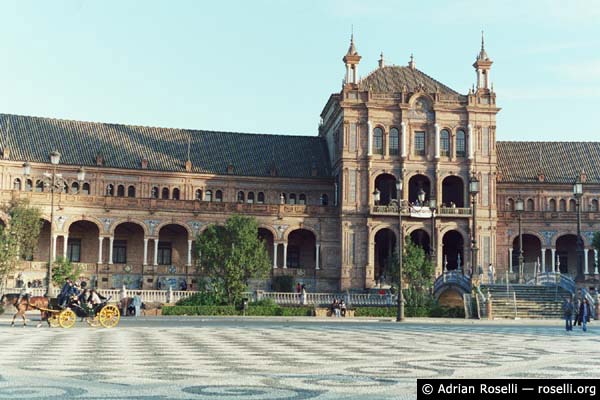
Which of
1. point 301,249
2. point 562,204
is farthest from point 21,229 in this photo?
point 562,204

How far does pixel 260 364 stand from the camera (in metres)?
16.7

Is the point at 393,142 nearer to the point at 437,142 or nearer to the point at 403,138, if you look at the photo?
the point at 403,138

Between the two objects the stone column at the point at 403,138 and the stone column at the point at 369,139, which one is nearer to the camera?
the stone column at the point at 369,139

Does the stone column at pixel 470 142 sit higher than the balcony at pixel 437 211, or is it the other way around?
the stone column at pixel 470 142

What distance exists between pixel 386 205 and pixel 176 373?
5735 cm

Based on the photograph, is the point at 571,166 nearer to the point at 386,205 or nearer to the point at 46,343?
the point at 386,205

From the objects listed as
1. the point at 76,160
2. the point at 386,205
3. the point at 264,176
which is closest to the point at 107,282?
the point at 76,160

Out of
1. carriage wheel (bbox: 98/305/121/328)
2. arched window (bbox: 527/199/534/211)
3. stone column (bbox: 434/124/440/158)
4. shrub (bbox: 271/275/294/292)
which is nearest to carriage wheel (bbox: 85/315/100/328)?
carriage wheel (bbox: 98/305/121/328)

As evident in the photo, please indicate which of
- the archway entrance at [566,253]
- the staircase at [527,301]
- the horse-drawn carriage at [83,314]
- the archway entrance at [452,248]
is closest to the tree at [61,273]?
the horse-drawn carriage at [83,314]

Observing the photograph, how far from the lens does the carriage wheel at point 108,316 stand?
3117cm

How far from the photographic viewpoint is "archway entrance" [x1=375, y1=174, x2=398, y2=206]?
72.9 meters

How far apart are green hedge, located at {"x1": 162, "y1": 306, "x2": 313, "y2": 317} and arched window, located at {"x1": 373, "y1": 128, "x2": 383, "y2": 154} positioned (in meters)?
25.1

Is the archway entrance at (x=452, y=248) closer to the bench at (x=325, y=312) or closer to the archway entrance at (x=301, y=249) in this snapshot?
the archway entrance at (x=301, y=249)

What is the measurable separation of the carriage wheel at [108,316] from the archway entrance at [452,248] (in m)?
44.2
